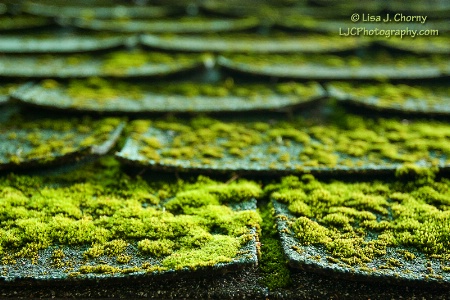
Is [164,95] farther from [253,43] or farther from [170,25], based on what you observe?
[170,25]

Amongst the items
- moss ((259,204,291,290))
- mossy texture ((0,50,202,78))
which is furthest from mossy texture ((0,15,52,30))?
moss ((259,204,291,290))

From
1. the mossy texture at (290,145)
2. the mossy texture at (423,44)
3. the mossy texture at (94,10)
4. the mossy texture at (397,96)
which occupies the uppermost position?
the mossy texture at (94,10)

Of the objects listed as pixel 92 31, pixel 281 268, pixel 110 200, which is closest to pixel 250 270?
pixel 281 268

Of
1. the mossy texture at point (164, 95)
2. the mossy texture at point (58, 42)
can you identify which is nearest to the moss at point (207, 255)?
the mossy texture at point (164, 95)

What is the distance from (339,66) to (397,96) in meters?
0.61

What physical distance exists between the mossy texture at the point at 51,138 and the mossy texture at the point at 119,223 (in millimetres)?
92

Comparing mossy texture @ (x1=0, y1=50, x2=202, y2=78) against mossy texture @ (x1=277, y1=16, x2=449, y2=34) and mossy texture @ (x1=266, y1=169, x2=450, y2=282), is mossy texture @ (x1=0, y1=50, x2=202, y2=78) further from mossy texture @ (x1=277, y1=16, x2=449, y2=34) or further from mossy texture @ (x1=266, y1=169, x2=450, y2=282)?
mossy texture @ (x1=266, y1=169, x2=450, y2=282)

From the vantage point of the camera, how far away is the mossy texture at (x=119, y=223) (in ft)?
4.19

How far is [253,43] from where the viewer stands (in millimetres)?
3404

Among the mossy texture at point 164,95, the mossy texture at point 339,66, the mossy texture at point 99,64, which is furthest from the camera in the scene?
the mossy texture at point 339,66

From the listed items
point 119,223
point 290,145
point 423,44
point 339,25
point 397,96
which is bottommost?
point 119,223

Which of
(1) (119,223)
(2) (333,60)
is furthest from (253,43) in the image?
(1) (119,223)

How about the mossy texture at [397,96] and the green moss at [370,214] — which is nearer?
the green moss at [370,214]

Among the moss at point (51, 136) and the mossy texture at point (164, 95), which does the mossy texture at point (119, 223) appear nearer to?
the moss at point (51, 136)
